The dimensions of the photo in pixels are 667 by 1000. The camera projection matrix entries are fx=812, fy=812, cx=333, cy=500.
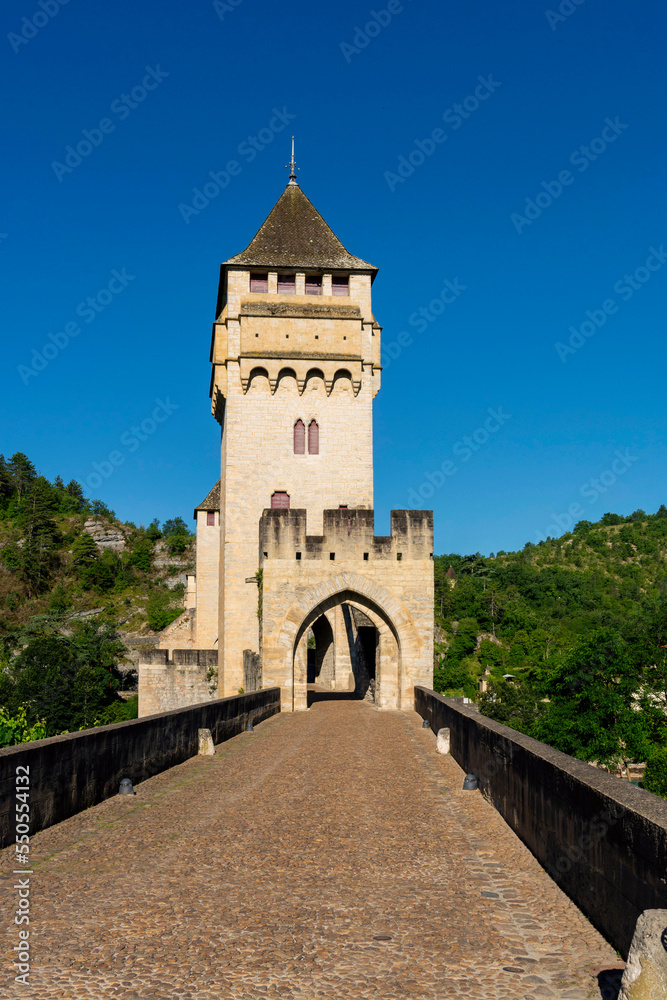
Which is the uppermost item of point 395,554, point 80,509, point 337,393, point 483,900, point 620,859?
point 80,509

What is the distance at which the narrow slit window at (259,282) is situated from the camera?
27.6 meters

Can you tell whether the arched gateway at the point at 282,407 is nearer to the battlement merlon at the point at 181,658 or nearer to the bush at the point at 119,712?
the battlement merlon at the point at 181,658

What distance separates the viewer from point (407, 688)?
19891 mm

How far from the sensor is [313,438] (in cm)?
2717

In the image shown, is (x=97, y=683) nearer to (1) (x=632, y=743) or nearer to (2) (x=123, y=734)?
(1) (x=632, y=743)

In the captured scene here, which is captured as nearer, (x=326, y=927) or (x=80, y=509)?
(x=326, y=927)

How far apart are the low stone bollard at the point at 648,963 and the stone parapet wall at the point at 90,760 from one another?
4.50 meters

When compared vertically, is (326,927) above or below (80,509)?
below

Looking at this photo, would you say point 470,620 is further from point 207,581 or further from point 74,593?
point 207,581

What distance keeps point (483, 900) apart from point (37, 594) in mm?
74176

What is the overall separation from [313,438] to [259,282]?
5.69m

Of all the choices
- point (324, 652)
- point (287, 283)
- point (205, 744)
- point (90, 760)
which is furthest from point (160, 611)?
point (90, 760)

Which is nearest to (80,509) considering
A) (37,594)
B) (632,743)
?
(37,594)

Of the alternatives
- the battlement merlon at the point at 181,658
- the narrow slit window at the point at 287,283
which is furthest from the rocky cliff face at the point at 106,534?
the narrow slit window at the point at 287,283
